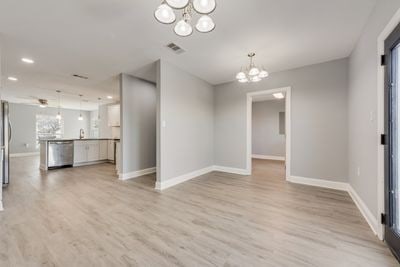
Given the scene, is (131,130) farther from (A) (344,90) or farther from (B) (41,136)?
(B) (41,136)

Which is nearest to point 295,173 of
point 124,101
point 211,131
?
point 211,131

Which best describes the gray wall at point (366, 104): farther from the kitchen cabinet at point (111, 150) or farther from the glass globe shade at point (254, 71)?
the kitchen cabinet at point (111, 150)

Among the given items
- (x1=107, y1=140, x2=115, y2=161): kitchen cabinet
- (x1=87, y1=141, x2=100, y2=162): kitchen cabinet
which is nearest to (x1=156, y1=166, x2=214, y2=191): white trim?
(x1=107, y1=140, x2=115, y2=161): kitchen cabinet

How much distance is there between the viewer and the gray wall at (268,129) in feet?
24.2

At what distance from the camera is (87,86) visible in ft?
18.2

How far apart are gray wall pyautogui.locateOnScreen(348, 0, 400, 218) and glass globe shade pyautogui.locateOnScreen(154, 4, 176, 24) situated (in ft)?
6.57

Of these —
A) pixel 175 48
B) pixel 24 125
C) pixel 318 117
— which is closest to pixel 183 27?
pixel 175 48

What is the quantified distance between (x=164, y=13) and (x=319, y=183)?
13.7 feet

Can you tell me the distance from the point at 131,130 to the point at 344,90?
477cm

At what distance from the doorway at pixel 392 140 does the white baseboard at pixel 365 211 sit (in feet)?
0.84

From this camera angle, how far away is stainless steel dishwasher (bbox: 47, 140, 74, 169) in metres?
5.42

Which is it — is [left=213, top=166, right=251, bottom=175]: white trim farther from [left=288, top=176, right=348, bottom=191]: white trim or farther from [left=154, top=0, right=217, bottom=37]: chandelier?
[left=154, top=0, right=217, bottom=37]: chandelier

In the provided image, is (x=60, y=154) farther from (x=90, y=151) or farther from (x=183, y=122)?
(x=183, y=122)

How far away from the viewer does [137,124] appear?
4648 millimetres
